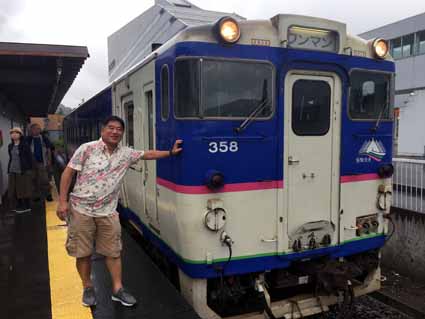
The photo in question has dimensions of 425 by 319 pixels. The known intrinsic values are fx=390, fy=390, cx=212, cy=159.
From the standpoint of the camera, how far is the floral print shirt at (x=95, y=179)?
10.7 feet

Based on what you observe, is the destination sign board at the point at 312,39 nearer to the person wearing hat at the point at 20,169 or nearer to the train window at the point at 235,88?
the train window at the point at 235,88

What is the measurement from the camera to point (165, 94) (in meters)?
3.64

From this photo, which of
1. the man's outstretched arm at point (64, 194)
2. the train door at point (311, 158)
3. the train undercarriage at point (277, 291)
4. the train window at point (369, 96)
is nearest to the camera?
the man's outstretched arm at point (64, 194)

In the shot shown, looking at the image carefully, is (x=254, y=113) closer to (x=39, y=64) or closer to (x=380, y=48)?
(x=380, y=48)

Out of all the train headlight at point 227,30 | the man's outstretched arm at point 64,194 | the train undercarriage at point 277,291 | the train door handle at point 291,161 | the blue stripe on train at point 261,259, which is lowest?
the train undercarriage at point 277,291

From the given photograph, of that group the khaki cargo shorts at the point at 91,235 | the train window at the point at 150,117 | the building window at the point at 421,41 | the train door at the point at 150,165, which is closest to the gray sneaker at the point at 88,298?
the khaki cargo shorts at the point at 91,235

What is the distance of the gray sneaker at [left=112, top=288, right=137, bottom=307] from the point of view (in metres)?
3.38

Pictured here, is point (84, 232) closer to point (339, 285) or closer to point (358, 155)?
point (339, 285)

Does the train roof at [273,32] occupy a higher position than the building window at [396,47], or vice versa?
the building window at [396,47]

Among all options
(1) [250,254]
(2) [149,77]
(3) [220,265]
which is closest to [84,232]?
(3) [220,265]

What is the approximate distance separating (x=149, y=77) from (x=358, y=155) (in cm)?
235

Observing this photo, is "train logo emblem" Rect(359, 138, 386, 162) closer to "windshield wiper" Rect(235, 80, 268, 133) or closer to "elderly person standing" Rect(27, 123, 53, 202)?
"windshield wiper" Rect(235, 80, 268, 133)

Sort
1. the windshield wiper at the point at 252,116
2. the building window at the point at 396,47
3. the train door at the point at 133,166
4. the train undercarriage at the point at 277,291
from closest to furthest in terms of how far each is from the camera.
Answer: the windshield wiper at the point at 252,116
the train undercarriage at the point at 277,291
the train door at the point at 133,166
the building window at the point at 396,47

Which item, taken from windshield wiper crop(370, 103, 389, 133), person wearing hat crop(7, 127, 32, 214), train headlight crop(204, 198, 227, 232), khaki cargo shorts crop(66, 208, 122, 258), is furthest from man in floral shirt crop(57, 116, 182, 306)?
person wearing hat crop(7, 127, 32, 214)
